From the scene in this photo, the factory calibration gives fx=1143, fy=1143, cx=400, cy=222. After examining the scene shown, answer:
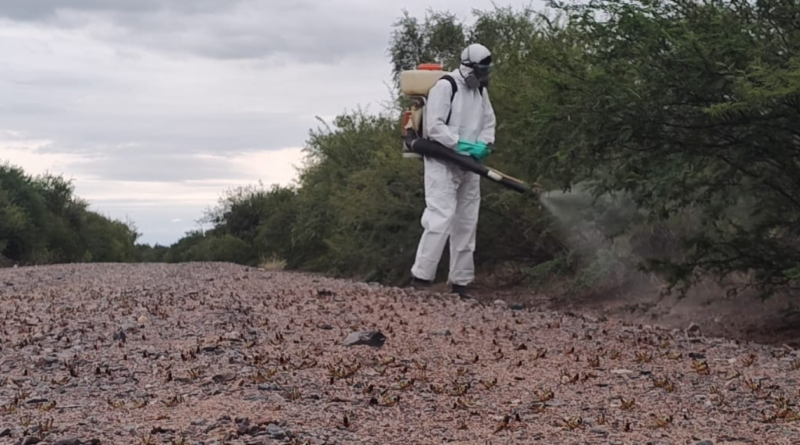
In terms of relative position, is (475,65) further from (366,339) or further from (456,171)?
(366,339)

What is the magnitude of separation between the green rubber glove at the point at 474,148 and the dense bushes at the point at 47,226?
16.2 metres

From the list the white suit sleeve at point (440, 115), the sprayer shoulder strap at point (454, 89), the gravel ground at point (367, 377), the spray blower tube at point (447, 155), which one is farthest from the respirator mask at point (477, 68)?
the gravel ground at point (367, 377)

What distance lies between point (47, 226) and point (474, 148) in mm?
21247

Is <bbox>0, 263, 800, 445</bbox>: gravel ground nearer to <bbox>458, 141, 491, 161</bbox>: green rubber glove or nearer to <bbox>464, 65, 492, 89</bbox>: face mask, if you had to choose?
<bbox>458, 141, 491, 161</bbox>: green rubber glove

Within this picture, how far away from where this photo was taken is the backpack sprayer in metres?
10.5

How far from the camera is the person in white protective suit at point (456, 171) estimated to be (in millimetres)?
10527

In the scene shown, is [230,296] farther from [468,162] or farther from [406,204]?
[406,204]

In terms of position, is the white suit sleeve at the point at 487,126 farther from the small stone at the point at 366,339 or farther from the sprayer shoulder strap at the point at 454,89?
the small stone at the point at 366,339

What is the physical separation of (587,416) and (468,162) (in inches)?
219

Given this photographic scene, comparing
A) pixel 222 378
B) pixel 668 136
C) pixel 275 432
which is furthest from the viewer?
pixel 668 136

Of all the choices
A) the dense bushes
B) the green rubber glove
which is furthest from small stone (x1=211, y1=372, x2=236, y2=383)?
the dense bushes

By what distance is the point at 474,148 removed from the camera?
10.6 meters

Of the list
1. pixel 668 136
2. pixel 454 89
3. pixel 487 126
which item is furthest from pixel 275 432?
pixel 487 126

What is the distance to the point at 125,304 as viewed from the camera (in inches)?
357
